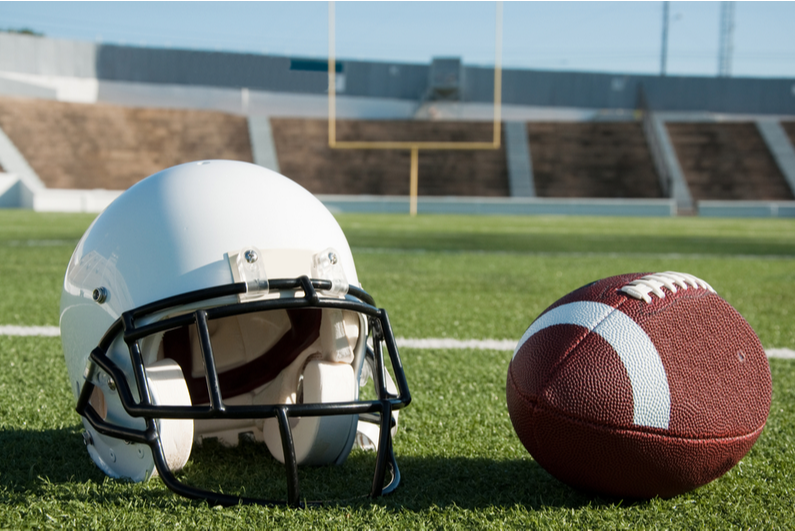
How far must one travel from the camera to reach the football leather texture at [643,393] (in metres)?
1.33

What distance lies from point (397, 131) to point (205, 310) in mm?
24964

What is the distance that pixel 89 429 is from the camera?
153cm

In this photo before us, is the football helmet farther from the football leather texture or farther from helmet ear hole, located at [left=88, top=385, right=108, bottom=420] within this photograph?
the football leather texture

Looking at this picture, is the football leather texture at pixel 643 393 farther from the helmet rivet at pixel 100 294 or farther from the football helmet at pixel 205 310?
the helmet rivet at pixel 100 294

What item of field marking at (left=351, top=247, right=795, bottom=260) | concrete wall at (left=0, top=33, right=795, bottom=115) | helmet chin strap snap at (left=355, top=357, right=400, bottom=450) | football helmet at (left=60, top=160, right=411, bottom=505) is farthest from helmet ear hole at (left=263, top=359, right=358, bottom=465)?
concrete wall at (left=0, top=33, right=795, bottom=115)

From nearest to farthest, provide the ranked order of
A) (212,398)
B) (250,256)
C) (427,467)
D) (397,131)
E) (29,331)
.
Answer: (212,398), (250,256), (427,467), (29,331), (397,131)

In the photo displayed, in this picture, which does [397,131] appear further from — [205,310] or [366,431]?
[205,310]

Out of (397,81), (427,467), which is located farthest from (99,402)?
(397,81)

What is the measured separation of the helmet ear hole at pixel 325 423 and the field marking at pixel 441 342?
4.47 feet

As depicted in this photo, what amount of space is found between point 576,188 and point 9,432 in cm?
2240

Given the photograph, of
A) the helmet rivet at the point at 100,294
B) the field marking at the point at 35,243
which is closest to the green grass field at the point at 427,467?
the helmet rivet at the point at 100,294

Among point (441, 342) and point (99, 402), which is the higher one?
point (99, 402)

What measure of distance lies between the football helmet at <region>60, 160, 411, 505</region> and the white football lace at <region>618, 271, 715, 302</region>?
499mm

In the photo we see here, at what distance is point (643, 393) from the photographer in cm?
134
